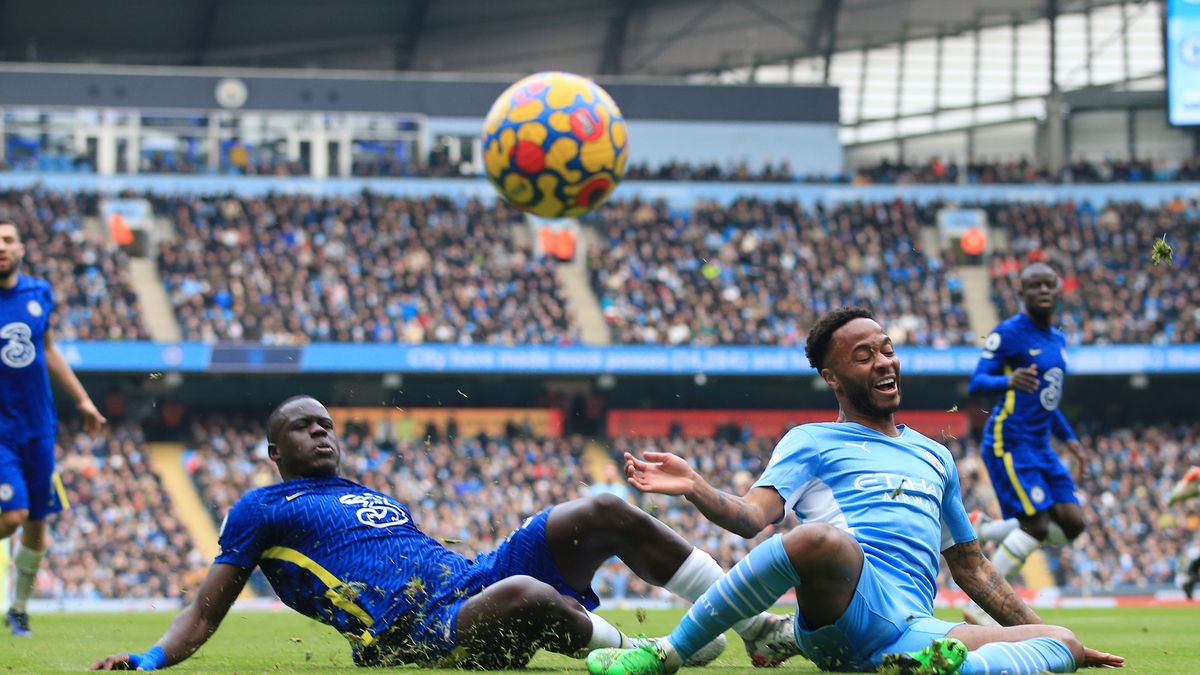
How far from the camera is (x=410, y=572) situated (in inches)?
219

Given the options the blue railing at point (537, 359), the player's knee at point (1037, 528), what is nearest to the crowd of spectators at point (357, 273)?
the blue railing at point (537, 359)

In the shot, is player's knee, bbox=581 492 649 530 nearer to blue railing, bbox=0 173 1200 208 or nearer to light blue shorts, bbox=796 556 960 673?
light blue shorts, bbox=796 556 960 673

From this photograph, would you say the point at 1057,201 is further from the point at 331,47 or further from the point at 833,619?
the point at 833,619

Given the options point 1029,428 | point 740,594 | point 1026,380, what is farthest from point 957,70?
point 740,594

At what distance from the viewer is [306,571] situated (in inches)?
221

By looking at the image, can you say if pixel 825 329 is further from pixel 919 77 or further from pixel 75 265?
pixel 919 77

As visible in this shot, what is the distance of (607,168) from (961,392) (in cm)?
2409

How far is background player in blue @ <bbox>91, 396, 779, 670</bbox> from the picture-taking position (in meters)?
5.43

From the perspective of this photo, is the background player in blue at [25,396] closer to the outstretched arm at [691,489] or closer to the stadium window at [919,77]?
the outstretched arm at [691,489]

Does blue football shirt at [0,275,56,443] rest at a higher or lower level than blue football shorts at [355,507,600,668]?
higher

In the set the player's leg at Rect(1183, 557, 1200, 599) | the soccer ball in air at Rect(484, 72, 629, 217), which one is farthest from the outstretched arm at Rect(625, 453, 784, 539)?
the player's leg at Rect(1183, 557, 1200, 599)

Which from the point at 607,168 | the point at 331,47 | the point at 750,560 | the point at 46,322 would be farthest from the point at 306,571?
the point at 331,47

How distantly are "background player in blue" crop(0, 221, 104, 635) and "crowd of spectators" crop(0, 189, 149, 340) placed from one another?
20586 mm

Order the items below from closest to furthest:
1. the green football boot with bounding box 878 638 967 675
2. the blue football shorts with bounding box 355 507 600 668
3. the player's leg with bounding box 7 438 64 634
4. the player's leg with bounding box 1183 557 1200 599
A: 1. the green football boot with bounding box 878 638 967 675
2. the blue football shorts with bounding box 355 507 600 668
3. the player's leg with bounding box 7 438 64 634
4. the player's leg with bounding box 1183 557 1200 599
